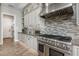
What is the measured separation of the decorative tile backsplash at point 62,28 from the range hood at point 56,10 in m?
0.09

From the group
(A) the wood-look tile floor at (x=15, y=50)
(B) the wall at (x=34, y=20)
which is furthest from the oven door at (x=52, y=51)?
(B) the wall at (x=34, y=20)

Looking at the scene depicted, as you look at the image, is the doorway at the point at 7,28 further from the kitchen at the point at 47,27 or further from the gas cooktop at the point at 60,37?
the gas cooktop at the point at 60,37

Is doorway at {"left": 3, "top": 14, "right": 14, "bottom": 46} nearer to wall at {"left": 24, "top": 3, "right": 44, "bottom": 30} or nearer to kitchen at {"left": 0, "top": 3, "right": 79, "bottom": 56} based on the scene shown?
kitchen at {"left": 0, "top": 3, "right": 79, "bottom": 56}

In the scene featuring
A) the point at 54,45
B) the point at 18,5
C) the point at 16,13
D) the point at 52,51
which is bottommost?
the point at 52,51

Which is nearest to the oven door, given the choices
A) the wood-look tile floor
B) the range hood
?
the wood-look tile floor

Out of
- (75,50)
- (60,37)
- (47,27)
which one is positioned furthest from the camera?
(47,27)

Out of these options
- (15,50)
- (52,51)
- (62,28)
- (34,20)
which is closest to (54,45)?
(52,51)

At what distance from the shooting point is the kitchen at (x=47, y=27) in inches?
65.5

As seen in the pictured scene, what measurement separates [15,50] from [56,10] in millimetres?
1062

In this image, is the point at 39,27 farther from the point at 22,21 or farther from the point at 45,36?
the point at 22,21

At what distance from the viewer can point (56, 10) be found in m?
1.78

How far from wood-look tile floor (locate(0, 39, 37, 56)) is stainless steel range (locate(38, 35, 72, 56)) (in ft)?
0.62

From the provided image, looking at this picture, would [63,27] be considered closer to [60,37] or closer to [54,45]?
[60,37]

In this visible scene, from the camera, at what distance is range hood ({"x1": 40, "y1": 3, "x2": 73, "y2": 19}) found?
5.46ft
